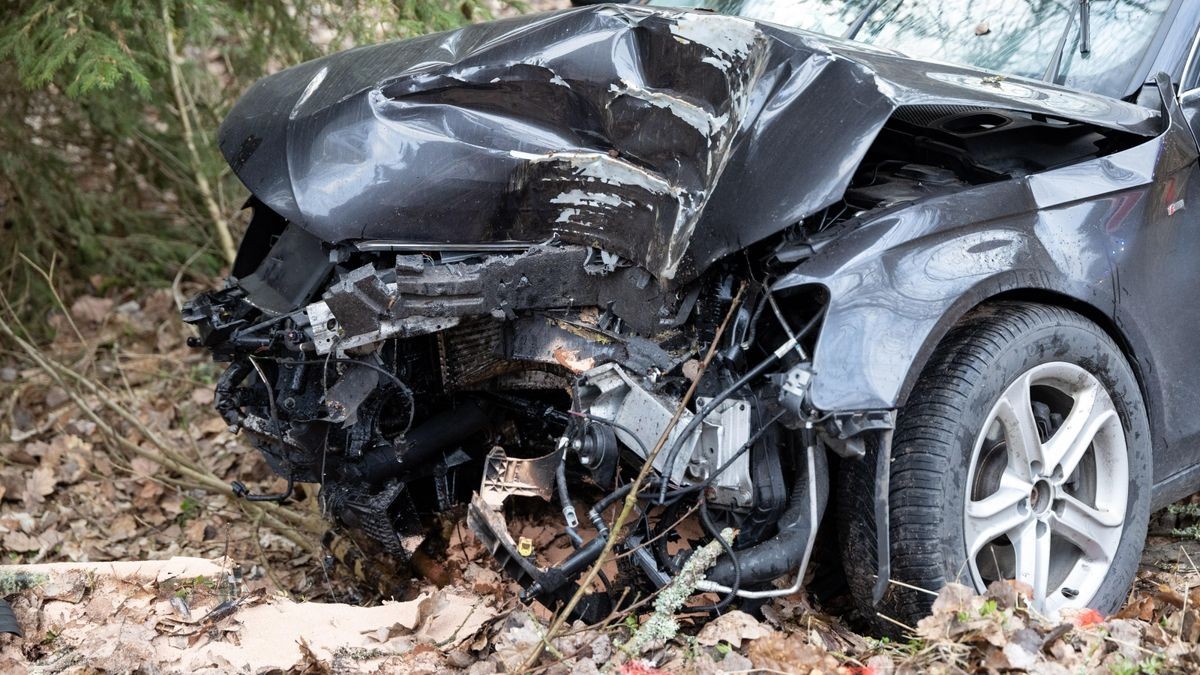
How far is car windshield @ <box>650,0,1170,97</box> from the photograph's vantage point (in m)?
3.31

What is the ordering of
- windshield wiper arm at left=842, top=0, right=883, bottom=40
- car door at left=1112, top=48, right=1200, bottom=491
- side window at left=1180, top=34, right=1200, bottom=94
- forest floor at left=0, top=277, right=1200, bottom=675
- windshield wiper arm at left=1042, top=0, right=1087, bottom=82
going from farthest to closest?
windshield wiper arm at left=842, top=0, right=883, bottom=40 → windshield wiper arm at left=1042, top=0, right=1087, bottom=82 → side window at left=1180, top=34, right=1200, bottom=94 → car door at left=1112, top=48, right=1200, bottom=491 → forest floor at left=0, top=277, right=1200, bottom=675

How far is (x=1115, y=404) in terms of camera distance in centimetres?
306

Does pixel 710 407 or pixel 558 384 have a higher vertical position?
pixel 710 407

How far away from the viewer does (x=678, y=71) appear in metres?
3.00

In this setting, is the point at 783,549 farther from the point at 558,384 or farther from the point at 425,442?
the point at 425,442

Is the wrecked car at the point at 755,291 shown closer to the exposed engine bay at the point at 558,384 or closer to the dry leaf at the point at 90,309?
the exposed engine bay at the point at 558,384

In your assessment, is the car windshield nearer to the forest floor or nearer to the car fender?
the car fender

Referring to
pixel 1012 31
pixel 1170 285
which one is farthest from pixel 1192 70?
pixel 1170 285

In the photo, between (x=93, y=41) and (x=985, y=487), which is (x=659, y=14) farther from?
(x=93, y=41)

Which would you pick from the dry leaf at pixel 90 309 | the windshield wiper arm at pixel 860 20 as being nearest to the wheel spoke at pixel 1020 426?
the windshield wiper arm at pixel 860 20

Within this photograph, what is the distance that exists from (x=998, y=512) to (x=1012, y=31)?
1.55 meters

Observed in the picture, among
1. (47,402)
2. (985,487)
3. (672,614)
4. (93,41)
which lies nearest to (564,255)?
(672,614)

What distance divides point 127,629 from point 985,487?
2317 millimetres

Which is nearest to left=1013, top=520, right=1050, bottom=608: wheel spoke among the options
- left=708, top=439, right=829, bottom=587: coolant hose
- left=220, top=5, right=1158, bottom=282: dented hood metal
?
left=708, top=439, right=829, bottom=587: coolant hose
